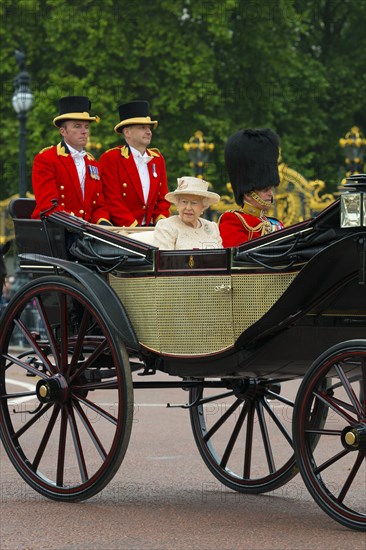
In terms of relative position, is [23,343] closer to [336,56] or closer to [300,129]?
[300,129]

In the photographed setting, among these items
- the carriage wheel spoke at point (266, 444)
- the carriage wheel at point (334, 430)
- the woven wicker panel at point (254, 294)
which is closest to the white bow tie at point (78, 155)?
the carriage wheel spoke at point (266, 444)

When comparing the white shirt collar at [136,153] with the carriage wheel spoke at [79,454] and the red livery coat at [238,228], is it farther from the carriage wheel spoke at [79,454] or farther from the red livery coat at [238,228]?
the carriage wheel spoke at [79,454]

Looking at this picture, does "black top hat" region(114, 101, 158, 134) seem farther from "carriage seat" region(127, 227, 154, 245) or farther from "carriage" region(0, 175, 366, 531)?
"carriage seat" region(127, 227, 154, 245)

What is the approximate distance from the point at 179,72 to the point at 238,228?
2911cm

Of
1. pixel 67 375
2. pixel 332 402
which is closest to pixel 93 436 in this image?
pixel 67 375

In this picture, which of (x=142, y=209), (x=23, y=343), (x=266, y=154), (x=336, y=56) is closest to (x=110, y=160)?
(x=142, y=209)

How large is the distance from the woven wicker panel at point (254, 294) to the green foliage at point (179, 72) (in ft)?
89.7

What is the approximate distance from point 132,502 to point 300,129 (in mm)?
31381

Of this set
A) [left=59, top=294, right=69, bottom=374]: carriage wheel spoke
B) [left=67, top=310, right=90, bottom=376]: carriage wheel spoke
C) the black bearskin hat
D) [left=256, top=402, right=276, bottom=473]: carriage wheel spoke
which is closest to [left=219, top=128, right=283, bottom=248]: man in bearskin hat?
the black bearskin hat

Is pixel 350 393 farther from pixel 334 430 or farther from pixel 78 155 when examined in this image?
pixel 78 155

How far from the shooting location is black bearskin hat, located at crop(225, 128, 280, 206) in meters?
6.95

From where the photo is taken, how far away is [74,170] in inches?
315

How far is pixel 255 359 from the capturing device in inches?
253

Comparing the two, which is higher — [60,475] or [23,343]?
[60,475]
